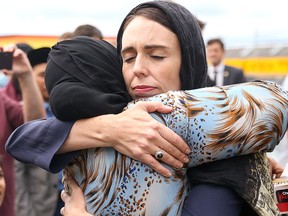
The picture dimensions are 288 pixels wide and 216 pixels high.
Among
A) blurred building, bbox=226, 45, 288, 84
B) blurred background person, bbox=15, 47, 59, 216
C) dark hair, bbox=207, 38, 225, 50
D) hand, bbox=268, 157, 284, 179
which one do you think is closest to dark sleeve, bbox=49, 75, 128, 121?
hand, bbox=268, 157, 284, 179

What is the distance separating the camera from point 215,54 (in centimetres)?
672

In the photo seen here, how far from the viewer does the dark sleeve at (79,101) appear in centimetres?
123

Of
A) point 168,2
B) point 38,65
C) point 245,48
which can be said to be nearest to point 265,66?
point 245,48

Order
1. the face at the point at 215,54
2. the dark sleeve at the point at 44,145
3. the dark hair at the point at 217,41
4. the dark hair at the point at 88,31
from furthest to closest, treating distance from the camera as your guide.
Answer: the dark hair at the point at 217,41 → the face at the point at 215,54 → the dark hair at the point at 88,31 → the dark sleeve at the point at 44,145

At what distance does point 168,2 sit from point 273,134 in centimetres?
48

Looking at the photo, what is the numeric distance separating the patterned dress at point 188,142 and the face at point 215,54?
5.37 meters

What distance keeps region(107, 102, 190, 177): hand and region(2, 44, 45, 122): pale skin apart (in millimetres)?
2124

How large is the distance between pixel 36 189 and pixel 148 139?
2.64 metres

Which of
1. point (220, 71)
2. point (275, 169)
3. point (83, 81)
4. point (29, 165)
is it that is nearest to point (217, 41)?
point (220, 71)

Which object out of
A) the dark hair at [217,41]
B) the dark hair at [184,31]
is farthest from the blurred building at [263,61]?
the dark hair at [184,31]

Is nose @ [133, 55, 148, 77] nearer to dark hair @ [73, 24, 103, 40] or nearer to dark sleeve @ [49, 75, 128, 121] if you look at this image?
dark sleeve @ [49, 75, 128, 121]

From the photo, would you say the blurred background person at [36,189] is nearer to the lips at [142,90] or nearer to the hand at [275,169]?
the hand at [275,169]

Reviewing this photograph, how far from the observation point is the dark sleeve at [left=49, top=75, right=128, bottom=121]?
1231mm

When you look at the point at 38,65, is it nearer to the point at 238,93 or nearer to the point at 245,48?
the point at 238,93
